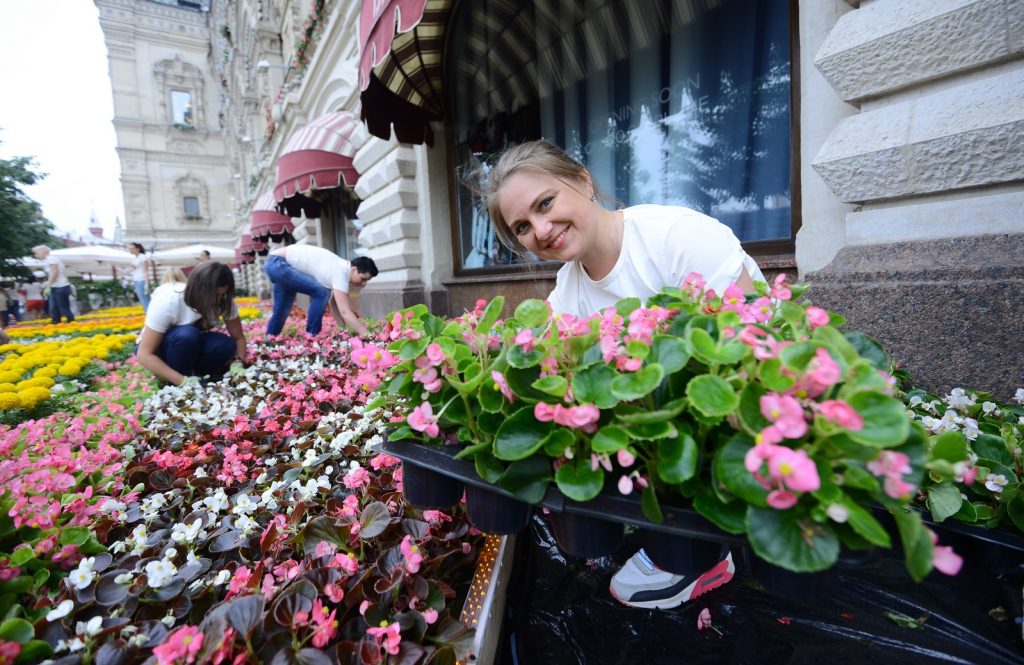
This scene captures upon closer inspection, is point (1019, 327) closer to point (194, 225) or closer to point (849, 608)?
point (849, 608)

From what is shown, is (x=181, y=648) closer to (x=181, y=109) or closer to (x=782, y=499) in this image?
(x=782, y=499)

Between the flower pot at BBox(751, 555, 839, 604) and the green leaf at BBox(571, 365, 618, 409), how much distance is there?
39 centimetres

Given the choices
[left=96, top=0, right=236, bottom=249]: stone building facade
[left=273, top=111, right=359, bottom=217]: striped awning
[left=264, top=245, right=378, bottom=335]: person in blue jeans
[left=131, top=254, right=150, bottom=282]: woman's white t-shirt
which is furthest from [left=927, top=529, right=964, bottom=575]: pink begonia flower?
[left=96, top=0, right=236, bottom=249]: stone building facade

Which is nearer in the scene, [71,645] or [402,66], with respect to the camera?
[71,645]

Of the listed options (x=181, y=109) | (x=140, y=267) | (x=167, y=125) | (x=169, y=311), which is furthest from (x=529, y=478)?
(x=181, y=109)

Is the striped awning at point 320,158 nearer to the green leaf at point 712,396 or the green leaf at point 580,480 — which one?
the green leaf at point 580,480

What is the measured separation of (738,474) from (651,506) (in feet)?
0.54

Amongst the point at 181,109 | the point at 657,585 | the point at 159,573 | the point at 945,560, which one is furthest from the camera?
the point at 181,109

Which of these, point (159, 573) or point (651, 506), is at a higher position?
point (651, 506)

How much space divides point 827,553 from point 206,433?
8.60 ft

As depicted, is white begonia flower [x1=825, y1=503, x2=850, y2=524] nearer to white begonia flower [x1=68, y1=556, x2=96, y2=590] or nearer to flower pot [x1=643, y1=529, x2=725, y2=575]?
flower pot [x1=643, y1=529, x2=725, y2=575]

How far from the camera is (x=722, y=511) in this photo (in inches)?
28.1

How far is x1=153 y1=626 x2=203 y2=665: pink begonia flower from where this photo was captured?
834 mm

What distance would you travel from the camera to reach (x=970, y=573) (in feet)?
3.80
